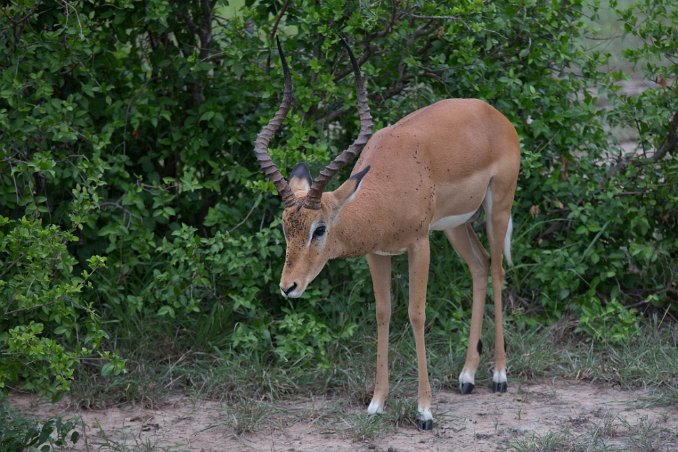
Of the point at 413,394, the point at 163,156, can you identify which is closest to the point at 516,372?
the point at 413,394

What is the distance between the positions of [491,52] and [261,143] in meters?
2.24

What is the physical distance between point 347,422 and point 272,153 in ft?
5.01

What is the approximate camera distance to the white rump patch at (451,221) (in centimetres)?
527

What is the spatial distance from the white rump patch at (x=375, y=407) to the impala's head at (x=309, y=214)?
90 cm

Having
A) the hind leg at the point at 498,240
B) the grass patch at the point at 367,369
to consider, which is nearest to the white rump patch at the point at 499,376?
the hind leg at the point at 498,240

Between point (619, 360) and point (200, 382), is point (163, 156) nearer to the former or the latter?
point (200, 382)

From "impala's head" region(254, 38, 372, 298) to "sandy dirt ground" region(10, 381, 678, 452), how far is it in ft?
2.79

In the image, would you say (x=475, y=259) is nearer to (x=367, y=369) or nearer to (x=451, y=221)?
(x=451, y=221)

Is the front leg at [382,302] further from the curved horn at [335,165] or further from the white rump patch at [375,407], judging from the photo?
the curved horn at [335,165]

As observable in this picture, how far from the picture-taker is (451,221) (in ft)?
17.5

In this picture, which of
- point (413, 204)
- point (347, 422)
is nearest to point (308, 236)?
point (413, 204)

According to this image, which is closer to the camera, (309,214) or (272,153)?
(309,214)

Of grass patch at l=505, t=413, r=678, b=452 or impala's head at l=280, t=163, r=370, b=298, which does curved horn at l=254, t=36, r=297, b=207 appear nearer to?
impala's head at l=280, t=163, r=370, b=298

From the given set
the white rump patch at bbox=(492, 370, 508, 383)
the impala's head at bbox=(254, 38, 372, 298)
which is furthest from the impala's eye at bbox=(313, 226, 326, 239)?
the white rump patch at bbox=(492, 370, 508, 383)
